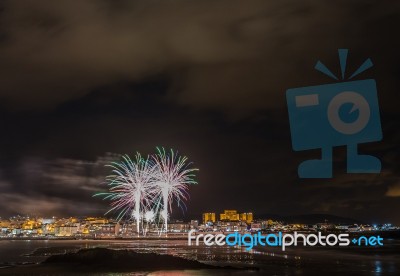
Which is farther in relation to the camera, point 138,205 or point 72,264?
point 138,205

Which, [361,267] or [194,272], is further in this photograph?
[361,267]

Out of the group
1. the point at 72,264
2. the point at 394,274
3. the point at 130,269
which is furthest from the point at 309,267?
the point at 72,264

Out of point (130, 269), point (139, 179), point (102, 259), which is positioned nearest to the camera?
point (130, 269)

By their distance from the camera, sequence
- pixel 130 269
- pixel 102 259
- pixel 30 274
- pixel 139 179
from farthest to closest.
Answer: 1. pixel 139 179
2. pixel 102 259
3. pixel 130 269
4. pixel 30 274

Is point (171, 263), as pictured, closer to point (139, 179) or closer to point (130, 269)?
point (130, 269)

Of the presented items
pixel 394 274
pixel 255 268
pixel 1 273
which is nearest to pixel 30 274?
pixel 1 273

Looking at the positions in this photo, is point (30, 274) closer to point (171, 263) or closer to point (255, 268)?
point (171, 263)

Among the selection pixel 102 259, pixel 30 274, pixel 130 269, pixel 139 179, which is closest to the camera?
pixel 30 274

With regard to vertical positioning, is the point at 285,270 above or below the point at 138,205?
below

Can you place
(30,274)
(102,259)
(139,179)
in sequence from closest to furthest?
(30,274), (102,259), (139,179)
